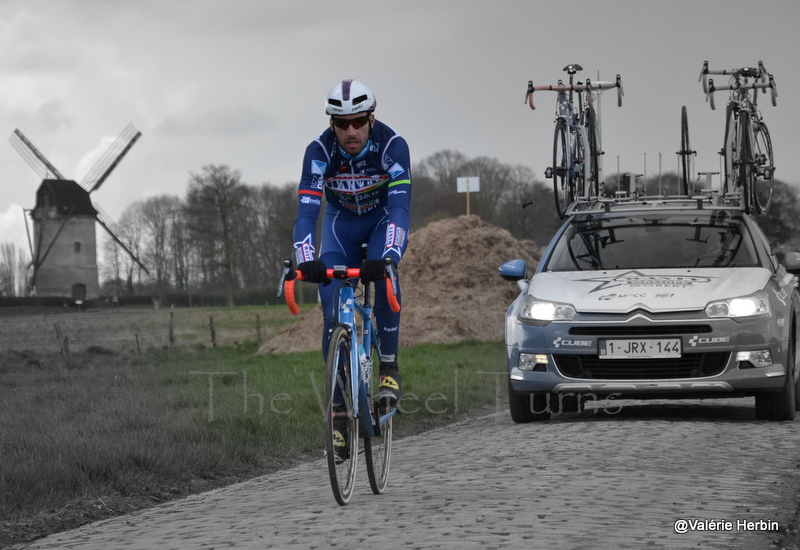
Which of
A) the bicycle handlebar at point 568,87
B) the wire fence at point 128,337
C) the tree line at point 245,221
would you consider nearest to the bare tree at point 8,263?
the tree line at point 245,221

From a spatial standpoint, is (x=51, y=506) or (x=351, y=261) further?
(x=351, y=261)

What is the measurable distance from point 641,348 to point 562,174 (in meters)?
5.16

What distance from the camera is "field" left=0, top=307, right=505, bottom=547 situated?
6902mm

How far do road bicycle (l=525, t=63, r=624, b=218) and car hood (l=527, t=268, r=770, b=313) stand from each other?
11.9 ft

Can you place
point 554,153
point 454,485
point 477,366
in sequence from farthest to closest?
point 477,366, point 554,153, point 454,485

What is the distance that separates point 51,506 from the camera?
259 inches

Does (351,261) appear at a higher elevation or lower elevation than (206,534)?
higher

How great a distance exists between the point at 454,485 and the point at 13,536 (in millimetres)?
2341

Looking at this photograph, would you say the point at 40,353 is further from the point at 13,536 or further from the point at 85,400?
the point at 13,536

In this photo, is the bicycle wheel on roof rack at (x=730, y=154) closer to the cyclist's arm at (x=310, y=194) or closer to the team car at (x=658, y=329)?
the team car at (x=658, y=329)

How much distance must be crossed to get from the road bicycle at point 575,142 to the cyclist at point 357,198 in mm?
6549

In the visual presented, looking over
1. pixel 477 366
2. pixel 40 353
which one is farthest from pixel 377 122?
pixel 40 353

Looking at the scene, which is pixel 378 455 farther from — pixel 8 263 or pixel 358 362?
pixel 8 263

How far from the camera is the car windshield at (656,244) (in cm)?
1004
